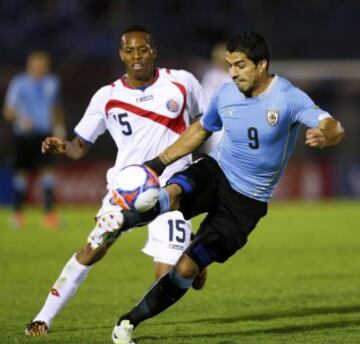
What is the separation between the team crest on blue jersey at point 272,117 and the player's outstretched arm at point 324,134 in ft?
1.68

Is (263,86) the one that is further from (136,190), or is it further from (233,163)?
(136,190)

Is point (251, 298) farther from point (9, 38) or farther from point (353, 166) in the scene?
point (9, 38)

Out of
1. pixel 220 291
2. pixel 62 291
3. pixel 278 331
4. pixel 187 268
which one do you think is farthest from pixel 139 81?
pixel 220 291

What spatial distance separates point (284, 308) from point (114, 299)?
1.57 m

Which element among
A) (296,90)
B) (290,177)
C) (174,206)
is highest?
(296,90)

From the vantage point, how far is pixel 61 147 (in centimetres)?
779

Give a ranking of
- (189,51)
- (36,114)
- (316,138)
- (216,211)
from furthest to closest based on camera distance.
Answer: (189,51), (36,114), (216,211), (316,138)

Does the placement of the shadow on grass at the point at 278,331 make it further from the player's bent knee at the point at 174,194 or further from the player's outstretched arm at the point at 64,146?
the player's outstretched arm at the point at 64,146

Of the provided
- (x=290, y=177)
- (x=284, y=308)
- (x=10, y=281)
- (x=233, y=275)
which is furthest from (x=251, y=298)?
(x=290, y=177)

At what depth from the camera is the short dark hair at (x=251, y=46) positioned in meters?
7.00

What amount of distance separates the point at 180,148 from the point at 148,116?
36.1 inches

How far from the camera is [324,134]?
642cm

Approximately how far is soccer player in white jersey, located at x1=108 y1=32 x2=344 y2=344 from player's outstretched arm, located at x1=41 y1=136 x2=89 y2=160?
778 mm

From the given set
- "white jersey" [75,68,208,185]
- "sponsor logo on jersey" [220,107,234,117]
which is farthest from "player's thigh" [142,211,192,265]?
"sponsor logo on jersey" [220,107,234,117]
